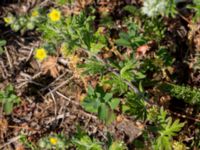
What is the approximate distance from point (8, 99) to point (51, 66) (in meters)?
0.43

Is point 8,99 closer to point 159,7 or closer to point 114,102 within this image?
point 114,102

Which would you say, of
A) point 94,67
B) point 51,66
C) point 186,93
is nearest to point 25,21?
point 51,66

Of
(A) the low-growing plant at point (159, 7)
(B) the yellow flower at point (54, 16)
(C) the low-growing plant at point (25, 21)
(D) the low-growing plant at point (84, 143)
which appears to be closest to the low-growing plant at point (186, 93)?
(A) the low-growing plant at point (159, 7)

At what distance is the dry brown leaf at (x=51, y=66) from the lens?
11.7ft

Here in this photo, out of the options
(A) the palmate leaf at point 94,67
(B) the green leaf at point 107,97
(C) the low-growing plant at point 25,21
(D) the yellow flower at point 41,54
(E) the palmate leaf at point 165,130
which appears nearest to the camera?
(E) the palmate leaf at point 165,130

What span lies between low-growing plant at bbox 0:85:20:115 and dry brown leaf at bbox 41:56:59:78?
31 cm

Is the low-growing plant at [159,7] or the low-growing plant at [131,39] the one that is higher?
the low-growing plant at [159,7]

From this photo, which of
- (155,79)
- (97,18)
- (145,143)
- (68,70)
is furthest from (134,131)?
(97,18)

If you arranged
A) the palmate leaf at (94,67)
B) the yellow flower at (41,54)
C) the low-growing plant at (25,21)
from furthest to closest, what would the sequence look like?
the yellow flower at (41,54)
the low-growing plant at (25,21)
the palmate leaf at (94,67)

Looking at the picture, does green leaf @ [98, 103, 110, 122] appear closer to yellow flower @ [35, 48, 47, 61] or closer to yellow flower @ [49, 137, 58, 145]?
yellow flower @ [49, 137, 58, 145]

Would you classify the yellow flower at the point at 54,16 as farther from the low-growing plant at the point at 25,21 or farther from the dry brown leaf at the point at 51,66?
the dry brown leaf at the point at 51,66

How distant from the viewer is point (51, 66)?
141 inches

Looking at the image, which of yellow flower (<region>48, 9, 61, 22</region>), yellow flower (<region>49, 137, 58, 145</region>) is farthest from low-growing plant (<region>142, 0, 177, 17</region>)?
yellow flower (<region>49, 137, 58, 145</region>)

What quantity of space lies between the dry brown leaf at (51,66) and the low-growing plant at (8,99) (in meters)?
0.31
